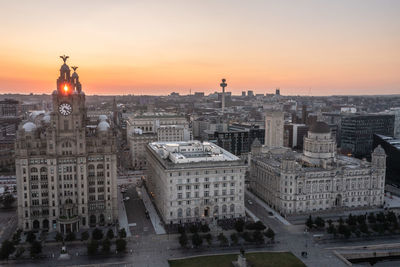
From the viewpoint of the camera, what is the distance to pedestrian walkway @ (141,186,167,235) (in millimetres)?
112812

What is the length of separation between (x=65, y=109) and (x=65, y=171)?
19.9 metres

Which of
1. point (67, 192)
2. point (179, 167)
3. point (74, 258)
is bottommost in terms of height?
point (74, 258)

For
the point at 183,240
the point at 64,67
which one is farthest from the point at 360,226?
the point at 64,67

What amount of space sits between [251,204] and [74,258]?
69546mm

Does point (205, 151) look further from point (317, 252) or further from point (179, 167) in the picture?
point (317, 252)

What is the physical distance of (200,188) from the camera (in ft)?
385

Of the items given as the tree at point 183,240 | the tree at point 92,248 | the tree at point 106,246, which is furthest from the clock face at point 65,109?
the tree at point 183,240

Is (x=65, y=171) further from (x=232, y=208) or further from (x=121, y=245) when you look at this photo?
(x=232, y=208)

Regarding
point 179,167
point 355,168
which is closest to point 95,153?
point 179,167

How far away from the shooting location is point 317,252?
98.8m

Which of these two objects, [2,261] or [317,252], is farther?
[317,252]

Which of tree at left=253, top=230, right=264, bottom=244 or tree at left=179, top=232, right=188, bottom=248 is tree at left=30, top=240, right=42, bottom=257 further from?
tree at left=253, top=230, right=264, bottom=244

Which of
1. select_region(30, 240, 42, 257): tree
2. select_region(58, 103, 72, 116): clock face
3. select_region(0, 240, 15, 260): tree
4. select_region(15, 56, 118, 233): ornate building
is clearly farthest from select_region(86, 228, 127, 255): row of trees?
select_region(58, 103, 72, 116): clock face

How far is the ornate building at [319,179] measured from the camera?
127125 mm
